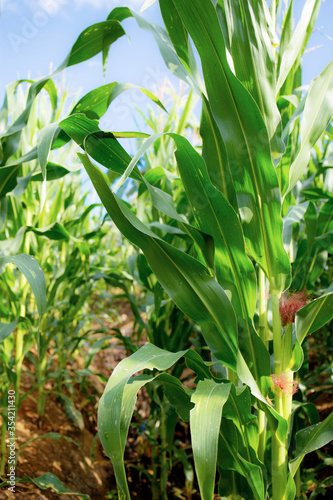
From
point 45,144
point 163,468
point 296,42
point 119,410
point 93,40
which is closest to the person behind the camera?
point 119,410

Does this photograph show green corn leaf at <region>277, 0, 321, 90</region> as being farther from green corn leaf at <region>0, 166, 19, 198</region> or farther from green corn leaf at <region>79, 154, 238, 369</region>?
green corn leaf at <region>0, 166, 19, 198</region>

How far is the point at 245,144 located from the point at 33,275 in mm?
459

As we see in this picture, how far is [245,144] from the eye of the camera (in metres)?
0.56

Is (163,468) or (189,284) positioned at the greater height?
(189,284)

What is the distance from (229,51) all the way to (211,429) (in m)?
→ 0.54

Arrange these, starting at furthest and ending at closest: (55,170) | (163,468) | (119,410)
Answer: (163,468) → (55,170) → (119,410)

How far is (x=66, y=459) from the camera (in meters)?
1.29

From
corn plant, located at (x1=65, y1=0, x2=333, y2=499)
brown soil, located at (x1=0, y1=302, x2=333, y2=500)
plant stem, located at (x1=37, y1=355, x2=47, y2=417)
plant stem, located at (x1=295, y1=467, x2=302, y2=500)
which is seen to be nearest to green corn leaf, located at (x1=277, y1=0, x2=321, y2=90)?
corn plant, located at (x1=65, y1=0, x2=333, y2=499)

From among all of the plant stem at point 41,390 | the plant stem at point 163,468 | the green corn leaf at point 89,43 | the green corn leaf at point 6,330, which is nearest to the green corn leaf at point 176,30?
the green corn leaf at point 89,43

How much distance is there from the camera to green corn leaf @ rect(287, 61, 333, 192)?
0.60 meters

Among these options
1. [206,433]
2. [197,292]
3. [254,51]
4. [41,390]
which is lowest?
[41,390]

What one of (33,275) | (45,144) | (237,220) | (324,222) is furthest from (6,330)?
(324,222)

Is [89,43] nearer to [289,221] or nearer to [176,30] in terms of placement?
[176,30]

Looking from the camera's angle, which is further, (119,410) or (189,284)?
(189,284)
